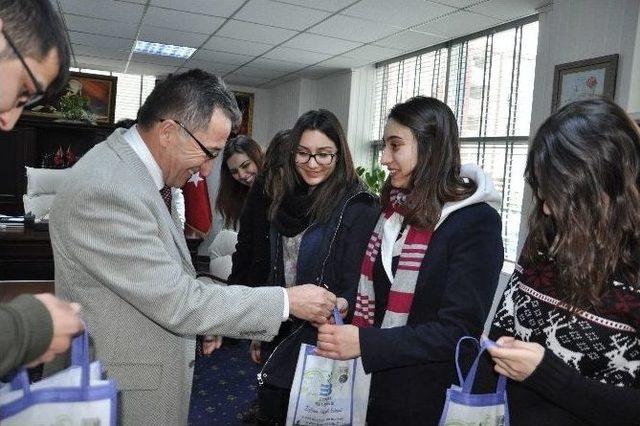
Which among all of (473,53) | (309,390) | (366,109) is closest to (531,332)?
(309,390)

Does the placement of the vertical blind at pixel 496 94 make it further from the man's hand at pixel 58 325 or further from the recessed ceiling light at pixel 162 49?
the man's hand at pixel 58 325

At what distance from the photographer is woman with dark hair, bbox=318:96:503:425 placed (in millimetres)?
1331

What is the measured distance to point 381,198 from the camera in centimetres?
172

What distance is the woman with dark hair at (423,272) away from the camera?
1.33 metres

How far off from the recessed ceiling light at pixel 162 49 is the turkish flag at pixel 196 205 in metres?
3.40

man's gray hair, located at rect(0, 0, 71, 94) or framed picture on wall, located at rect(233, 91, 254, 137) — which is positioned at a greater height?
framed picture on wall, located at rect(233, 91, 254, 137)

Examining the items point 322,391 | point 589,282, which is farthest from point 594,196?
point 322,391

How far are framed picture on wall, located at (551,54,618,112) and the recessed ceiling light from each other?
4.30 meters

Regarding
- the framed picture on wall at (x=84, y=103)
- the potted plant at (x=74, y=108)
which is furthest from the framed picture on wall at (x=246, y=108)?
the potted plant at (x=74, y=108)

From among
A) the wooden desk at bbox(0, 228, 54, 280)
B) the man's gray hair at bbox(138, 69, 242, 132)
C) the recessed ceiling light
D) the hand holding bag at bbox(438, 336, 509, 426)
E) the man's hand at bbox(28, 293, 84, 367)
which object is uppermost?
the recessed ceiling light

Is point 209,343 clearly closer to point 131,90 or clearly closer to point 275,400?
point 275,400

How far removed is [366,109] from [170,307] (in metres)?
6.14

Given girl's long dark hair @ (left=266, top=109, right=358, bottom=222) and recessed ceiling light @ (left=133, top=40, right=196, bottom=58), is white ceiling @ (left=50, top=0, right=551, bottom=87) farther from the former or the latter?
girl's long dark hair @ (left=266, top=109, right=358, bottom=222)

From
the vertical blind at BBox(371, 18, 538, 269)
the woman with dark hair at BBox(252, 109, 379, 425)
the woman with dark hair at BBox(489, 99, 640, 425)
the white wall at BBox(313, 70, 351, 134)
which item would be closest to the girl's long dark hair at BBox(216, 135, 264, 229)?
Result: the woman with dark hair at BBox(252, 109, 379, 425)
